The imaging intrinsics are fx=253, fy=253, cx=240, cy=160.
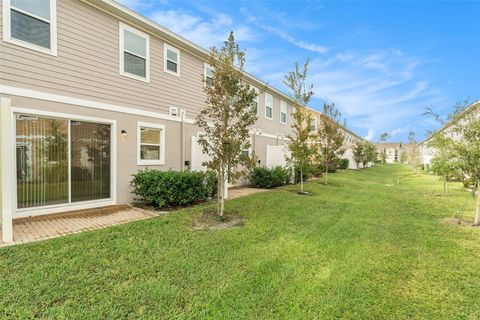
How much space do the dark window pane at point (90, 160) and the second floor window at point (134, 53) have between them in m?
2.17

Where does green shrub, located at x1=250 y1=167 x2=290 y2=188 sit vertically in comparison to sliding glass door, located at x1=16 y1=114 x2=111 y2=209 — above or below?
below

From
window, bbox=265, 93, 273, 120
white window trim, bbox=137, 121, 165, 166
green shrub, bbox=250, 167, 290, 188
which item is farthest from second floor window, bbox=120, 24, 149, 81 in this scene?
window, bbox=265, 93, 273, 120

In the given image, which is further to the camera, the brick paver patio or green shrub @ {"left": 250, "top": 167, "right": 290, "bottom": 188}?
green shrub @ {"left": 250, "top": 167, "right": 290, "bottom": 188}

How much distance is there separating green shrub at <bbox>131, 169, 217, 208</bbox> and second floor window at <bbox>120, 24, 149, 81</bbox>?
3512 mm

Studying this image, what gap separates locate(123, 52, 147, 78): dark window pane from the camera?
8660mm

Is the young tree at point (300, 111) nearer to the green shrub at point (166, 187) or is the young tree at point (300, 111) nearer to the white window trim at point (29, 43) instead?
the green shrub at point (166, 187)

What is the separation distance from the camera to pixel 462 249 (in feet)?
17.7

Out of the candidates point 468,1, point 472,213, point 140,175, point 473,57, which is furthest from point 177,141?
point 473,57

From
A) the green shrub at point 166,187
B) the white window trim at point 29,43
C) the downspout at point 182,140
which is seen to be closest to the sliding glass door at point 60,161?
the green shrub at point 166,187

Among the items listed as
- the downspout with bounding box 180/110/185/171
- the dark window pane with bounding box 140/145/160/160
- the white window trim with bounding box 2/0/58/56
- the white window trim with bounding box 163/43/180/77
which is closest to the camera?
the white window trim with bounding box 2/0/58/56

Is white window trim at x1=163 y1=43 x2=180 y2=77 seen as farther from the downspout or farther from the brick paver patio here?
the brick paver patio

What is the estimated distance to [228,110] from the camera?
699 centimetres

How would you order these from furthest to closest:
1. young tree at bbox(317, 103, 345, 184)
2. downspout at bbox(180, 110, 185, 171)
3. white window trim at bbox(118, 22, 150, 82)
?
1. young tree at bbox(317, 103, 345, 184)
2. downspout at bbox(180, 110, 185, 171)
3. white window trim at bbox(118, 22, 150, 82)

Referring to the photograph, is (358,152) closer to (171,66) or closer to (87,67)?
(171,66)
